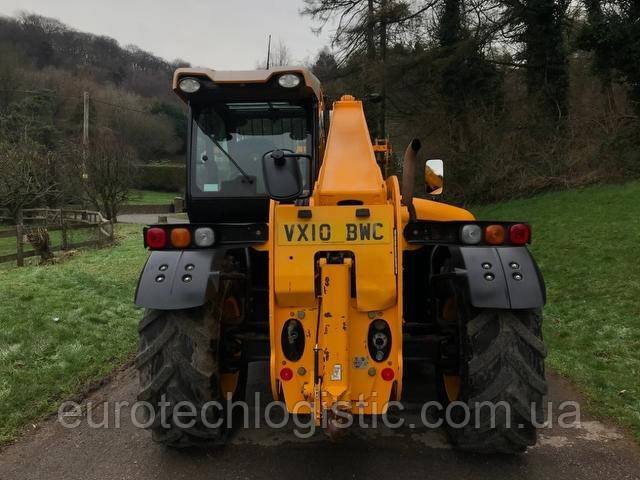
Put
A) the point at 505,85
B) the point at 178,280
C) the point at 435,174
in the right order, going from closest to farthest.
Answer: the point at 178,280, the point at 435,174, the point at 505,85

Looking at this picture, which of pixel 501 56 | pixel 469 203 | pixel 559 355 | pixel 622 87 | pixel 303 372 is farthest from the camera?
pixel 501 56

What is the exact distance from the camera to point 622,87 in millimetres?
14922

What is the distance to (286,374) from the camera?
2812 millimetres

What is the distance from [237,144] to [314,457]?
2545mm

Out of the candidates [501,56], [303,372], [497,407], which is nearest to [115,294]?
[303,372]

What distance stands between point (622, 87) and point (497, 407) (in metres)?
15.0

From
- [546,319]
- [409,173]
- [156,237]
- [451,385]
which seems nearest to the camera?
[156,237]

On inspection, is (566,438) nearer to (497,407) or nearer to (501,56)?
(497,407)

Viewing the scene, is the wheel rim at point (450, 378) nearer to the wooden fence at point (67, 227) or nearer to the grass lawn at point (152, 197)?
the wooden fence at point (67, 227)

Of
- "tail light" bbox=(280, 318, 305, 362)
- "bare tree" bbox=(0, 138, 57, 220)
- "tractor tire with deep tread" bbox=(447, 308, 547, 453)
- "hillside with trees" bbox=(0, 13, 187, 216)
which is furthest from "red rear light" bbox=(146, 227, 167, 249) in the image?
"bare tree" bbox=(0, 138, 57, 220)

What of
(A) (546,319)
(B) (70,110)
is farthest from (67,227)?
(B) (70,110)

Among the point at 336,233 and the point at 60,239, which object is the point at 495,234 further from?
the point at 60,239

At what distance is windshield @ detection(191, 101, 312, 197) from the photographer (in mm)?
4465

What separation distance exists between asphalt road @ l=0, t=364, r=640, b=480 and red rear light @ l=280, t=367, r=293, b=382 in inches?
23.5
